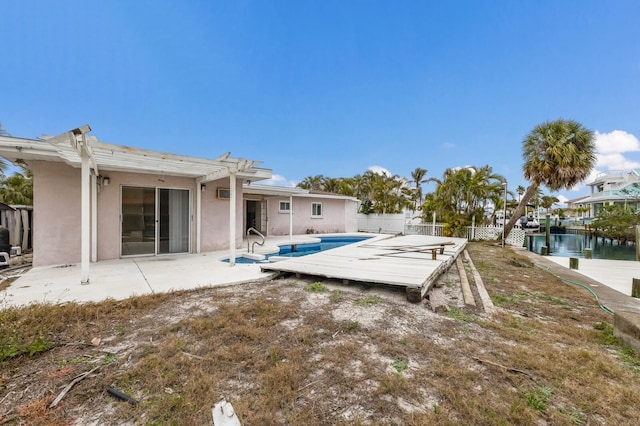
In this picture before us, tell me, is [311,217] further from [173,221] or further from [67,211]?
[67,211]

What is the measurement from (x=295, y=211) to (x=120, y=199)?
10.5 metres

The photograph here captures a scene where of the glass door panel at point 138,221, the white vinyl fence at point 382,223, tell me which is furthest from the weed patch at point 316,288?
the white vinyl fence at point 382,223

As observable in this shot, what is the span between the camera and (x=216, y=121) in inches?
763

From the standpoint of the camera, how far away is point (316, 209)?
18.9 metres

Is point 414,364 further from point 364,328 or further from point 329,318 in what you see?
point 329,318

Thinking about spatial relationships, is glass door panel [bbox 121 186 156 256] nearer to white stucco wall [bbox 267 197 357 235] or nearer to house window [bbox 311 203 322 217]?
white stucco wall [bbox 267 197 357 235]

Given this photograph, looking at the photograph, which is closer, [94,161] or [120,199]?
[94,161]

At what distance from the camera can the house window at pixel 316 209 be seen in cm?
1864

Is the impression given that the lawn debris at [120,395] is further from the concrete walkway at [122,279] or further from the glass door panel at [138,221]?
the glass door panel at [138,221]

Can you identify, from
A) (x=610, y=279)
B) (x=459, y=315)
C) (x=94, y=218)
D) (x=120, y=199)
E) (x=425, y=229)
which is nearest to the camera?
(x=459, y=315)

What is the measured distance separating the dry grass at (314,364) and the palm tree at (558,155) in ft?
45.3

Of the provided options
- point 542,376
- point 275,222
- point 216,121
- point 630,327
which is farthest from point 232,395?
point 216,121

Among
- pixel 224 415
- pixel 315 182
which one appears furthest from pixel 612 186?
pixel 224 415

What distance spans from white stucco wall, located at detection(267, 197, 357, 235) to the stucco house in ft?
19.6
